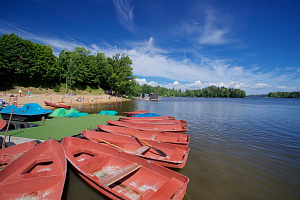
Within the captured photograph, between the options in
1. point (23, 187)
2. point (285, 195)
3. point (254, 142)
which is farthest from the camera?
point (254, 142)

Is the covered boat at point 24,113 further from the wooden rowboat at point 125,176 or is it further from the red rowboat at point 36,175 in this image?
the red rowboat at point 36,175

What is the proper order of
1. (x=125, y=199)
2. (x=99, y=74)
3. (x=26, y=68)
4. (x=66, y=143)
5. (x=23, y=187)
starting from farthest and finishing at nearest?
1. (x=99, y=74)
2. (x=26, y=68)
3. (x=66, y=143)
4. (x=23, y=187)
5. (x=125, y=199)

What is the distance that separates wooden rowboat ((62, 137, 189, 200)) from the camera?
3972mm

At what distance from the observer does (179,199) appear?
357 centimetres

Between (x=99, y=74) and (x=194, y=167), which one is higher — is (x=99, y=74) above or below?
above

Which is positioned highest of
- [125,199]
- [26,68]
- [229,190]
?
[26,68]

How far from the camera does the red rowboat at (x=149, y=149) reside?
19.4 feet

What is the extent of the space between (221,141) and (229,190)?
602 centimetres

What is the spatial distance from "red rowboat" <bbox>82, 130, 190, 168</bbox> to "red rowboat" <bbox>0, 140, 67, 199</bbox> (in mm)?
2781

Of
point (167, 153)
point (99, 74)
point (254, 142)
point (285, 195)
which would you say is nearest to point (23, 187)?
point (167, 153)

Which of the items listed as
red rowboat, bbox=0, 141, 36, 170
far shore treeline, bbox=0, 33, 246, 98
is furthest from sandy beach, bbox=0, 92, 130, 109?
red rowboat, bbox=0, 141, 36, 170

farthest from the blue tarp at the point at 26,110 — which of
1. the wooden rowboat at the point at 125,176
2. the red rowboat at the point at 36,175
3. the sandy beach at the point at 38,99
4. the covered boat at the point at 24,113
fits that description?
the red rowboat at the point at 36,175

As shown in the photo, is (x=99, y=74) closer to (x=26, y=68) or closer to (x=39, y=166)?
(x=26, y=68)

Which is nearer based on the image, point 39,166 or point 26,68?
point 39,166
